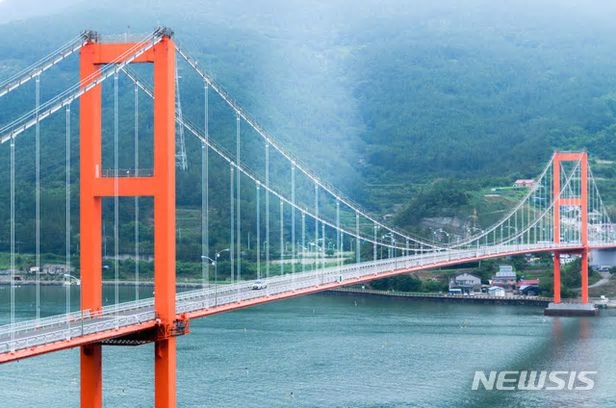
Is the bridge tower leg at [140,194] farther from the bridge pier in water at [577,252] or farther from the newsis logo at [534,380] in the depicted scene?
the bridge pier in water at [577,252]

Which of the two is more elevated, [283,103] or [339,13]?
[339,13]

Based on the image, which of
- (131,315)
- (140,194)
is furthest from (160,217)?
(131,315)

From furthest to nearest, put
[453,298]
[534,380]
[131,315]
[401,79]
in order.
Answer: [401,79] → [453,298] → [534,380] → [131,315]

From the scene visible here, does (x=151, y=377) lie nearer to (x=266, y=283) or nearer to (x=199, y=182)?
(x=266, y=283)

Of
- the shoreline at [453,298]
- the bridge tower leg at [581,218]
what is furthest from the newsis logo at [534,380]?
the shoreline at [453,298]

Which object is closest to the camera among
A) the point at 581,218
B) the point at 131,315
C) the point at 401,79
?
the point at 131,315

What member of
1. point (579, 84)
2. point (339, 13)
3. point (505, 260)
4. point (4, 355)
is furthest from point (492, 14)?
point (4, 355)

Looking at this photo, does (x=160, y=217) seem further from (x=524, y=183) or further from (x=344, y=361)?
(x=524, y=183)
